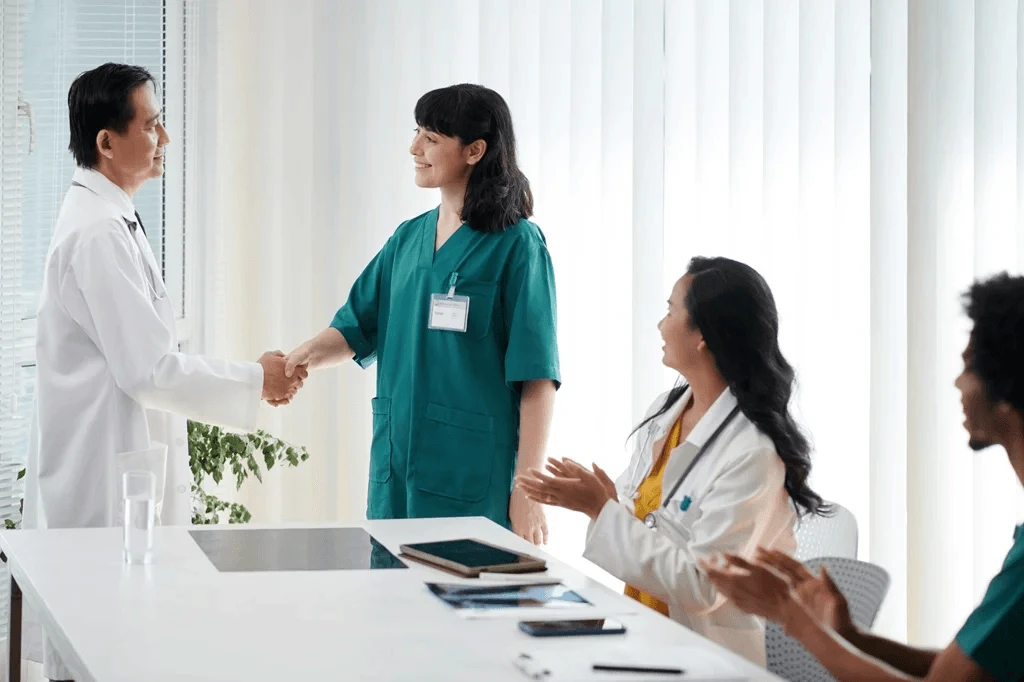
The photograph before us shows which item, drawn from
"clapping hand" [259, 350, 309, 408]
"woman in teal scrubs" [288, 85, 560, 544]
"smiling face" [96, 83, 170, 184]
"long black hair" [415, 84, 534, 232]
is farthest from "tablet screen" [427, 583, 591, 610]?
"smiling face" [96, 83, 170, 184]

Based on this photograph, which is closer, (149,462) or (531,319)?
(149,462)

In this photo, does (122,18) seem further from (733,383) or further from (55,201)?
(733,383)

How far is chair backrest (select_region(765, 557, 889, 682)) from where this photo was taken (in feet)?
6.36

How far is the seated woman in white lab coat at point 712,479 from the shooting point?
2061 mm

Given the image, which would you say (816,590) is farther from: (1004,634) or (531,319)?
(531,319)

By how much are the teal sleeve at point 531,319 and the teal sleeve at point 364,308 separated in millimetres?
427

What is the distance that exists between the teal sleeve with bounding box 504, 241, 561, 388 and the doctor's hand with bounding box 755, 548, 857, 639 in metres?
1.24

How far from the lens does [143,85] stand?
9.48 feet

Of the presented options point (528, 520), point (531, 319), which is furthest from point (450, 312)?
point (528, 520)

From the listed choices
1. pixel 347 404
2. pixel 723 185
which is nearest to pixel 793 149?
pixel 723 185

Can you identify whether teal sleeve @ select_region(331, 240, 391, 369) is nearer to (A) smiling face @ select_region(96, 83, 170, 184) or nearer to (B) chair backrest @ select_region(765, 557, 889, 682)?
(A) smiling face @ select_region(96, 83, 170, 184)

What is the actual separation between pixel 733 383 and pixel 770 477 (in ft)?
0.70

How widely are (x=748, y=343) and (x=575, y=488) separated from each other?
1.40ft

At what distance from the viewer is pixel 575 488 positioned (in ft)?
6.98
